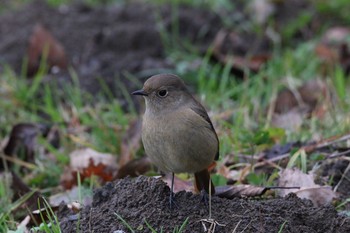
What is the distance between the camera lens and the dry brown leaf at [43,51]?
24.6 feet

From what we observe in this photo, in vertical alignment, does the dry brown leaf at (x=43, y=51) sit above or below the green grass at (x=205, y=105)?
above

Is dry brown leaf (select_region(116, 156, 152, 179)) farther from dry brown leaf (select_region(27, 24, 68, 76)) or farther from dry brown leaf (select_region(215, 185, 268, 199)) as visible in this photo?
dry brown leaf (select_region(27, 24, 68, 76))

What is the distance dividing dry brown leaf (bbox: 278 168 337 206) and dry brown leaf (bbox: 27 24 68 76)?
11.5 ft

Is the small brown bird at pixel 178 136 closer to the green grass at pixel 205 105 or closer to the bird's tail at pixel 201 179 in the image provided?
the bird's tail at pixel 201 179

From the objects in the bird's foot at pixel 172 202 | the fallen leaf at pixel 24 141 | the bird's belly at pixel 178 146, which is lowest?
the fallen leaf at pixel 24 141

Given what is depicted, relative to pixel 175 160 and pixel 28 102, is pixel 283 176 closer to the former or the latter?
pixel 175 160

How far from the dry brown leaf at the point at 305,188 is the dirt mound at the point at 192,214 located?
39 centimetres

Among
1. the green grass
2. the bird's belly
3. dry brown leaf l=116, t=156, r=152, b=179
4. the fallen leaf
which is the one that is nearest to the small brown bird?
the bird's belly

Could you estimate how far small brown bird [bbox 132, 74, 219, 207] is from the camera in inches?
163

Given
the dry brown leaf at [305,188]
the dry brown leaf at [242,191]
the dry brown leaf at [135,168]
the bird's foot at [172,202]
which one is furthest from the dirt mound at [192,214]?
the dry brown leaf at [135,168]

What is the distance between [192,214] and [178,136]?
52 centimetres

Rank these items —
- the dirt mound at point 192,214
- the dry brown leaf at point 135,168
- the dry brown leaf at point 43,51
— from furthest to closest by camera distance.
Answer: the dry brown leaf at point 43,51
the dry brown leaf at point 135,168
the dirt mound at point 192,214

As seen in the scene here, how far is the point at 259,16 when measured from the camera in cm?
849

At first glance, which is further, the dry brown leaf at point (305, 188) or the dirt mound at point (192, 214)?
the dry brown leaf at point (305, 188)
